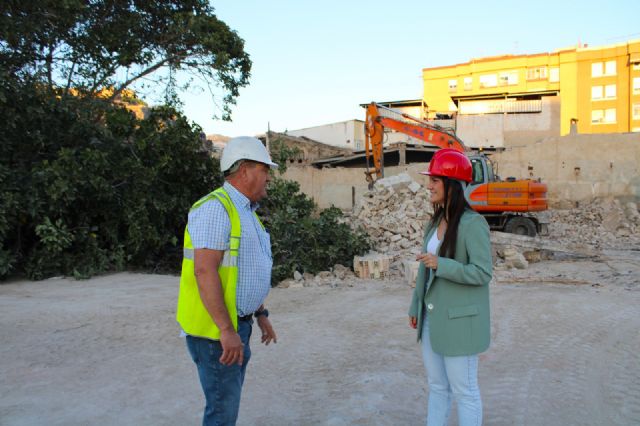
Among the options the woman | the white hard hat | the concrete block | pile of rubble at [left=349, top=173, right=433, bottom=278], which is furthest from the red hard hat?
pile of rubble at [left=349, top=173, right=433, bottom=278]

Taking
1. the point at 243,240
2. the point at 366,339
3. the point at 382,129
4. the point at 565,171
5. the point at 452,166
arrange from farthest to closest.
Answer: the point at 565,171 → the point at 382,129 → the point at 366,339 → the point at 452,166 → the point at 243,240

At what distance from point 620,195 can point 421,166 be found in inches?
351

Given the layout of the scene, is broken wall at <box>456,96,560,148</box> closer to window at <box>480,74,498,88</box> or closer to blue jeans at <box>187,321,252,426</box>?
window at <box>480,74,498,88</box>

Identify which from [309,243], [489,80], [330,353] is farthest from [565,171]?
[489,80]

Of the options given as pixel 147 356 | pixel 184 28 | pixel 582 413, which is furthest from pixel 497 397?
pixel 184 28

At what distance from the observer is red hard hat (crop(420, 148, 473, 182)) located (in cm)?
256

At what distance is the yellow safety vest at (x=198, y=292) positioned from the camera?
2080mm

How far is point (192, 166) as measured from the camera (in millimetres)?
11375

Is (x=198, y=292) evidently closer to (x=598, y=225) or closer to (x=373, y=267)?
(x=373, y=267)

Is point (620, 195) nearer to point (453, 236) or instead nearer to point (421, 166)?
point (421, 166)

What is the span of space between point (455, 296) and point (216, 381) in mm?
1204

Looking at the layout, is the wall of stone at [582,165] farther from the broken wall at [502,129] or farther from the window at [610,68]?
the window at [610,68]

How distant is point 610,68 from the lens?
42812 millimetres

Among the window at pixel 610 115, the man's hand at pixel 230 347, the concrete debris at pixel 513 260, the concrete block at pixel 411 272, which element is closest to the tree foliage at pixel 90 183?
the concrete block at pixel 411 272
